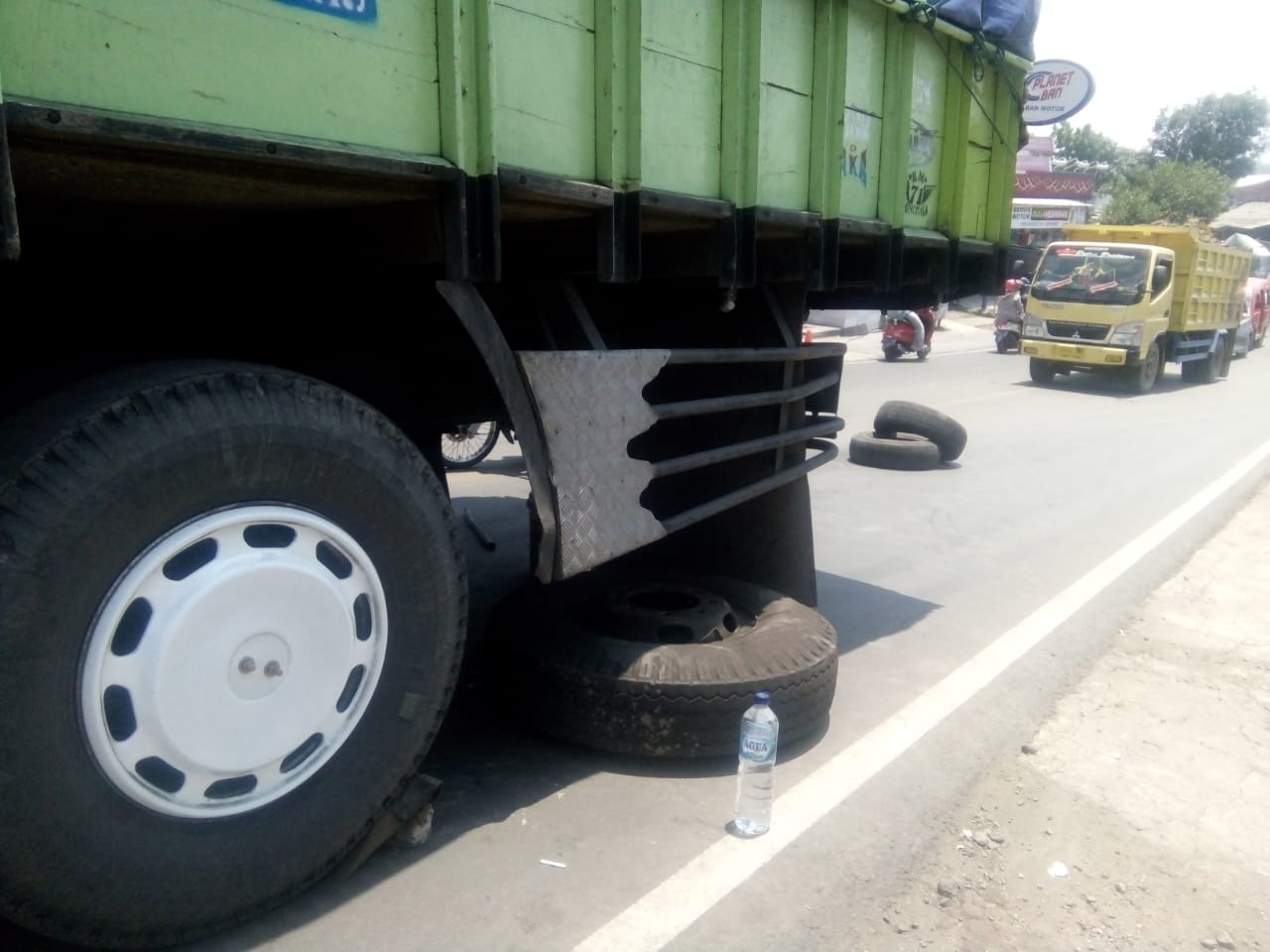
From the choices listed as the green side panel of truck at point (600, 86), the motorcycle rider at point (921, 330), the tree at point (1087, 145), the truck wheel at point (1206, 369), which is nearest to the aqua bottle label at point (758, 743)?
the green side panel of truck at point (600, 86)

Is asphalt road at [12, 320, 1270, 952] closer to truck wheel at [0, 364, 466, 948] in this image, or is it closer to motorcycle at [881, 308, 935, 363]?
truck wheel at [0, 364, 466, 948]

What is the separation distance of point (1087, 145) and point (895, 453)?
79.5 meters

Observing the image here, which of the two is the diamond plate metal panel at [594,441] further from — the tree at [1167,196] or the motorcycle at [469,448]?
the tree at [1167,196]

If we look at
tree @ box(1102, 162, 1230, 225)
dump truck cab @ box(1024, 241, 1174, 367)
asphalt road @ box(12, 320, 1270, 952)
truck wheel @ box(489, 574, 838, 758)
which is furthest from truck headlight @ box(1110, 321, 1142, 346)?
tree @ box(1102, 162, 1230, 225)

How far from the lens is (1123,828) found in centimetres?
355

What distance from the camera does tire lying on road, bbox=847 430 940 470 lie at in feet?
32.2

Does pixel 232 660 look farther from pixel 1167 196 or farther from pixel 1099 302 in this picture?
pixel 1167 196

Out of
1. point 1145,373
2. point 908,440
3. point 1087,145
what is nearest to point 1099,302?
point 1145,373

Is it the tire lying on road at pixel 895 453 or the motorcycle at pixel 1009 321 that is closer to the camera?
Result: the tire lying on road at pixel 895 453

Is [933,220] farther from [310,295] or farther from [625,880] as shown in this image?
[625,880]

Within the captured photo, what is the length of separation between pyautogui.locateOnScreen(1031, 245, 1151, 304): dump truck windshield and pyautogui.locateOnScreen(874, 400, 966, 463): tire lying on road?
976 cm

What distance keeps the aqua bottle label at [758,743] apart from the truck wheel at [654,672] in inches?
9.1

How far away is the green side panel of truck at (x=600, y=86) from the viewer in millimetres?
2182

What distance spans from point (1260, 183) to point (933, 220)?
326ft
